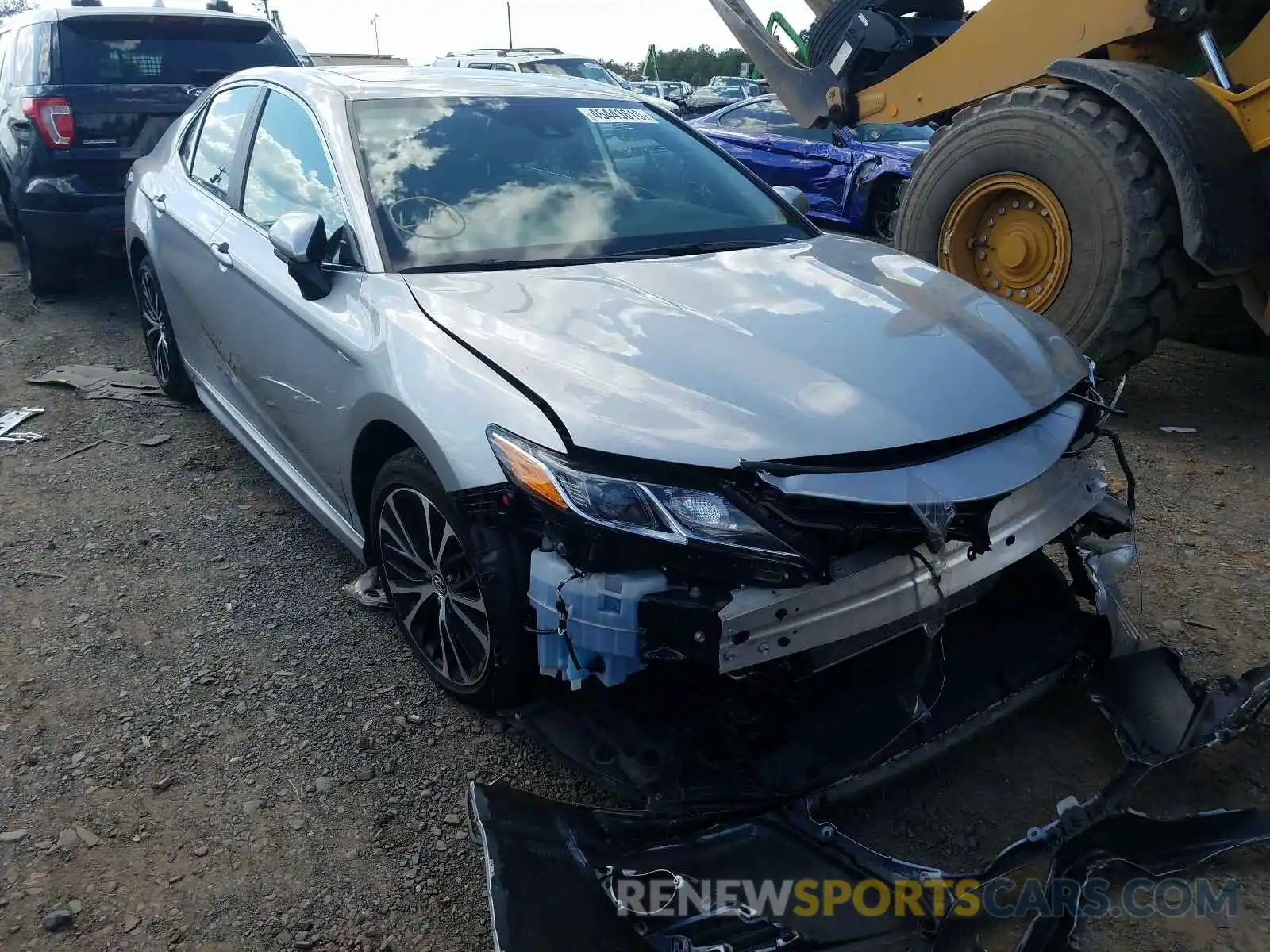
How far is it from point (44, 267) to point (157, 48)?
174 centimetres

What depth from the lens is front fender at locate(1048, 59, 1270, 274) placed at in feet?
13.3

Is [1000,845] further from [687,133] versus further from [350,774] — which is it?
[687,133]

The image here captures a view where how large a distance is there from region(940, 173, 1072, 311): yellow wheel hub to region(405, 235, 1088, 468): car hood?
6.48 ft

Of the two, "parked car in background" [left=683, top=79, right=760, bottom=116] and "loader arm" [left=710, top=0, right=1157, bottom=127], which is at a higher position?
"parked car in background" [left=683, top=79, right=760, bottom=116]

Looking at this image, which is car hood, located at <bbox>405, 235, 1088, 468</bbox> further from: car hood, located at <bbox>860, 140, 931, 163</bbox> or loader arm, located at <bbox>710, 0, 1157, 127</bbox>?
car hood, located at <bbox>860, 140, 931, 163</bbox>

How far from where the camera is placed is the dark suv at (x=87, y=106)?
19.6 feet

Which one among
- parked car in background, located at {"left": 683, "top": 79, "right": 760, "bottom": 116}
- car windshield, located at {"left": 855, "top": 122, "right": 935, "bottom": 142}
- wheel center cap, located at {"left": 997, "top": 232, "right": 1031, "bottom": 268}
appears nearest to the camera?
wheel center cap, located at {"left": 997, "top": 232, "right": 1031, "bottom": 268}

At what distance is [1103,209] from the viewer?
14.4 ft

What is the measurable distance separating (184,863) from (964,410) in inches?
85.4

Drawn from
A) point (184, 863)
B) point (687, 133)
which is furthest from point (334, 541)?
point (687, 133)

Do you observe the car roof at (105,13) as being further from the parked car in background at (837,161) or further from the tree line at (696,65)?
the tree line at (696,65)

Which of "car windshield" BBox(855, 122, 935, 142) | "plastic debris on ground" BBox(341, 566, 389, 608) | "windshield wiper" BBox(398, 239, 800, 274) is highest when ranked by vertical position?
"car windshield" BBox(855, 122, 935, 142)

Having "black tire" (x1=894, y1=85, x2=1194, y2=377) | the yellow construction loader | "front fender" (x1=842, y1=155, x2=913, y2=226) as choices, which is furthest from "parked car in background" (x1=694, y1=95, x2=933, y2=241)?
"black tire" (x1=894, y1=85, x2=1194, y2=377)

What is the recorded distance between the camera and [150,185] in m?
4.58
